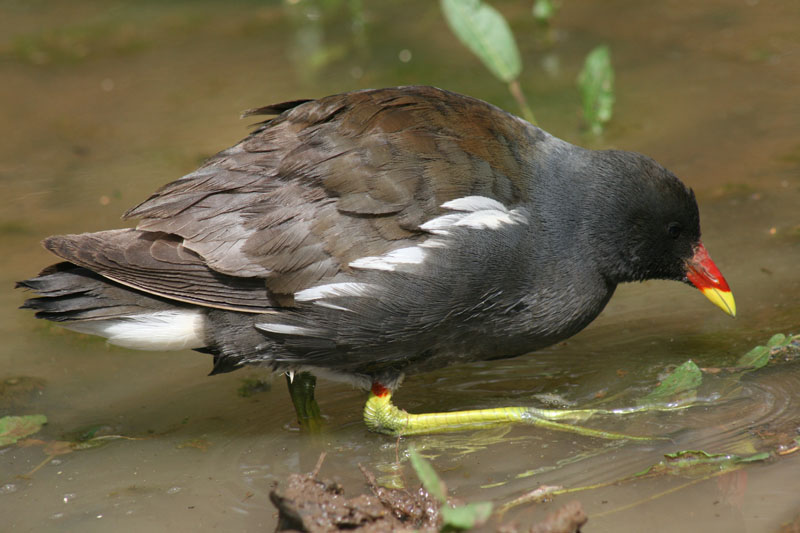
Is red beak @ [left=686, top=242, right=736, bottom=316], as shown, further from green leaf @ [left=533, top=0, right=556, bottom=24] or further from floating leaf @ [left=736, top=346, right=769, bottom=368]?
green leaf @ [left=533, top=0, right=556, bottom=24]

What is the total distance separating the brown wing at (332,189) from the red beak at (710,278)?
0.85 m

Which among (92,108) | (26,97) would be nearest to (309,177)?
(92,108)

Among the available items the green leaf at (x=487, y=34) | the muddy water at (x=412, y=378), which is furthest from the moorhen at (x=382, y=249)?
the green leaf at (x=487, y=34)

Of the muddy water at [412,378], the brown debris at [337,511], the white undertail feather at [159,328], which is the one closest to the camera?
the brown debris at [337,511]

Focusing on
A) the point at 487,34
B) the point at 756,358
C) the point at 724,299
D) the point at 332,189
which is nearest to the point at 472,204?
the point at 332,189

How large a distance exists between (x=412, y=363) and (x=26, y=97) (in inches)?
172

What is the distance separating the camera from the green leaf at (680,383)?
3.75 meters

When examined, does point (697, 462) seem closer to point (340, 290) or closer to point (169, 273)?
point (340, 290)

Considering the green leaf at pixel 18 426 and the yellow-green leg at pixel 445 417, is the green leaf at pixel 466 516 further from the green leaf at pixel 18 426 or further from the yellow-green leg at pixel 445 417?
the green leaf at pixel 18 426

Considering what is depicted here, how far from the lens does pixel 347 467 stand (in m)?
3.62

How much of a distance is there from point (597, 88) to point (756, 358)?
2.42 metres

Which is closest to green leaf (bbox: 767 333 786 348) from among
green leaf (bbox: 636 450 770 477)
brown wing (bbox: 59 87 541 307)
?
green leaf (bbox: 636 450 770 477)

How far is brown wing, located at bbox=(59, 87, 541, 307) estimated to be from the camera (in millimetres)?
3518

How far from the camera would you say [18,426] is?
387 centimetres
